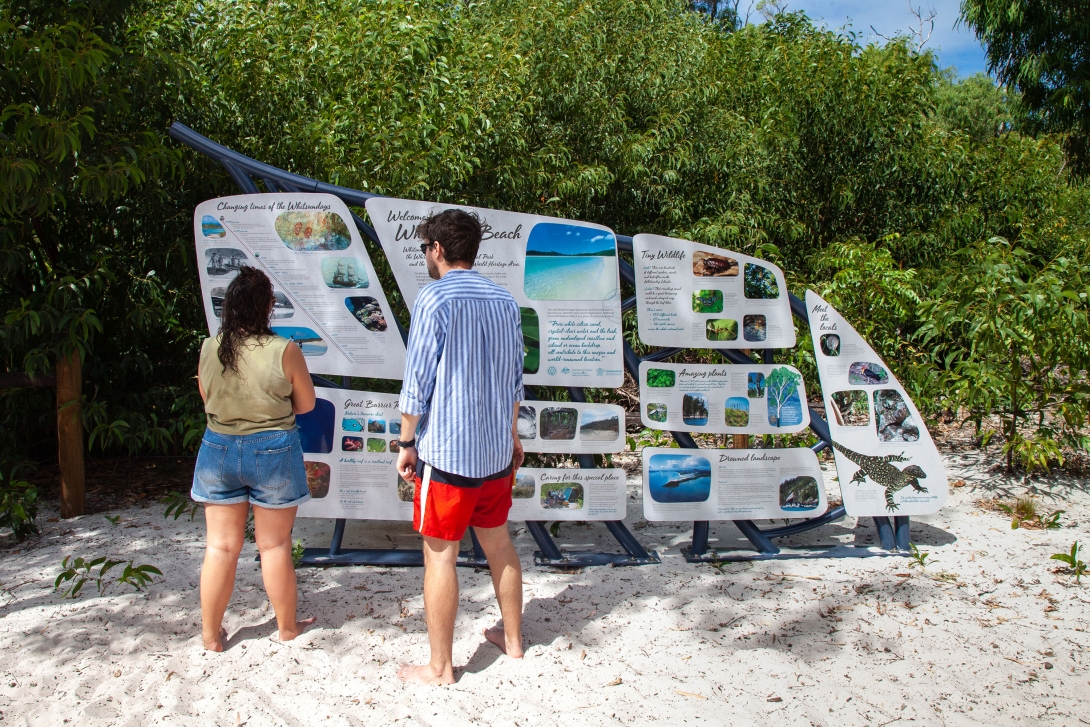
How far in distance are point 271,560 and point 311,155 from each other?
2358 mm

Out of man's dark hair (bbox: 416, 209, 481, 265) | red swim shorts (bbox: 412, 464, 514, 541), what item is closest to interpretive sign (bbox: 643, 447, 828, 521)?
red swim shorts (bbox: 412, 464, 514, 541)

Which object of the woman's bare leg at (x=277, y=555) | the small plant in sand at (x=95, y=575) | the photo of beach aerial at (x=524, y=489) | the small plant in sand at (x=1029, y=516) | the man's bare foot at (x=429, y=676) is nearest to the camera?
the man's bare foot at (x=429, y=676)

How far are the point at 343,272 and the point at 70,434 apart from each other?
185 cm

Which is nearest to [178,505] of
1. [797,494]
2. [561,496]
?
[561,496]

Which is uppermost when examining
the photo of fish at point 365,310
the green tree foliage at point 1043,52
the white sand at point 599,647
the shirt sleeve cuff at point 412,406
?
the green tree foliage at point 1043,52

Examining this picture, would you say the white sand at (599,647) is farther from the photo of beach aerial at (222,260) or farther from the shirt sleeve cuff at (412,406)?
the photo of beach aerial at (222,260)

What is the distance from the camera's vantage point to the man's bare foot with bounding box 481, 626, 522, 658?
9.09 feet

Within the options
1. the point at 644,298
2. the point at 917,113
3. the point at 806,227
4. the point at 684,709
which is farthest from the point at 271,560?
the point at 917,113

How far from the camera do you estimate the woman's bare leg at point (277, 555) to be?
8.87 feet

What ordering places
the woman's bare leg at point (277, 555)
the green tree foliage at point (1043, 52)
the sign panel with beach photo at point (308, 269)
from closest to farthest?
the woman's bare leg at point (277, 555) → the sign panel with beach photo at point (308, 269) → the green tree foliage at point (1043, 52)

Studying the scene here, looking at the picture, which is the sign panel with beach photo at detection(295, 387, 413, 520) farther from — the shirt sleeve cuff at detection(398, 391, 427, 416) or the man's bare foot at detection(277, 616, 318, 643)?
the shirt sleeve cuff at detection(398, 391, 427, 416)

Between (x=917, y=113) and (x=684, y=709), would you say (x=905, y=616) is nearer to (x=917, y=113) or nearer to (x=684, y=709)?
(x=684, y=709)

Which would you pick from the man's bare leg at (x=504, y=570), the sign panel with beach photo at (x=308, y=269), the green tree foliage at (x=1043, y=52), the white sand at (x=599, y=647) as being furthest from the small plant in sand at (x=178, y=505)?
the green tree foliage at (x=1043, y=52)

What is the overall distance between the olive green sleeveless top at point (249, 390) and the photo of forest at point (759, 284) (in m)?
2.03
